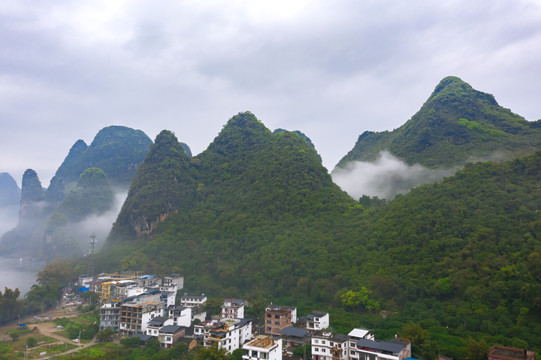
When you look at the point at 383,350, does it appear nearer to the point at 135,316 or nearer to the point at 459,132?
the point at 135,316

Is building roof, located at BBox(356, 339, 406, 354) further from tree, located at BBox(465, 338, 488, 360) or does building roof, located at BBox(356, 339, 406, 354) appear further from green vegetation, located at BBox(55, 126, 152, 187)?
→ green vegetation, located at BBox(55, 126, 152, 187)

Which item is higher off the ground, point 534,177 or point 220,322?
point 534,177

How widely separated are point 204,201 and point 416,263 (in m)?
46.9

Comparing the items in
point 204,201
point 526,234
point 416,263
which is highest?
point 204,201

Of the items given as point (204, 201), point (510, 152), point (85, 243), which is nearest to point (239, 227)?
point (204, 201)

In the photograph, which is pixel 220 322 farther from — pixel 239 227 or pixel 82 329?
pixel 239 227

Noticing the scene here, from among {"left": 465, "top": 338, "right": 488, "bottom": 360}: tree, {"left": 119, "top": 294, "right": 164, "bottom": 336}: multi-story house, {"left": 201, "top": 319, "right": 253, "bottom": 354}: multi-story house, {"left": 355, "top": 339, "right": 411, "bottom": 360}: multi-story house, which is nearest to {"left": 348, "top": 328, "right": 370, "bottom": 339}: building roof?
{"left": 355, "top": 339, "right": 411, "bottom": 360}: multi-story house

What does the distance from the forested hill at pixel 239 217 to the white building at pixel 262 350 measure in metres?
18.4

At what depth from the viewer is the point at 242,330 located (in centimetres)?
3312

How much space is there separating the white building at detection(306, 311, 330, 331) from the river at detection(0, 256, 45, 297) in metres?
54.6

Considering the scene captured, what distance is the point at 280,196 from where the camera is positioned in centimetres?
6656

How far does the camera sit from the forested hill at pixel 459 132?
242ft

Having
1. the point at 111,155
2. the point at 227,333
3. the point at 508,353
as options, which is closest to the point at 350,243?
the point at 227,333

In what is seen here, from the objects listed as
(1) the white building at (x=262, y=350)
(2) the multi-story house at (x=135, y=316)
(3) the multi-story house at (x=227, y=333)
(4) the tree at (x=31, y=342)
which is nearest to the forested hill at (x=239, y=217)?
(2) the multi-story house at (x=135, y=316)
